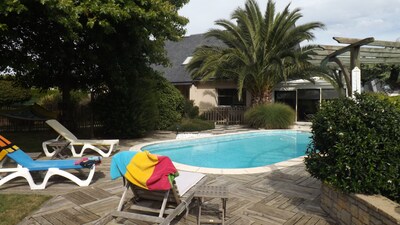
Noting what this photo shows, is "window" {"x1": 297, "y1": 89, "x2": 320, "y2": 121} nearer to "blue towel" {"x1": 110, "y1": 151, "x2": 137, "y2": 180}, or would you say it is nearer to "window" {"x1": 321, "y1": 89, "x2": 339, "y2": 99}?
"window" {"x1": 321, "y1": 89, "x2": 339, "y2": 99}

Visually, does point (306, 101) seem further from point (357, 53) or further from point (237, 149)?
point (357, 53)

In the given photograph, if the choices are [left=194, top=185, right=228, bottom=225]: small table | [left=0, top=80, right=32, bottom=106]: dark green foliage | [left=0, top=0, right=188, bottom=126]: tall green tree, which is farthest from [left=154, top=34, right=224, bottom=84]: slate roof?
[left=194, top=185, right=228, bottom=225]: small table

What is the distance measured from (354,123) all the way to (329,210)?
1335mm

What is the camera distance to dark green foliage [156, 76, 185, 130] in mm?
14445

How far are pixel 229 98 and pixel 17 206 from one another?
17538 millimetres

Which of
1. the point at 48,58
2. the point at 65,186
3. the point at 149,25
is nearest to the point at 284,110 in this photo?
the point at 149,25

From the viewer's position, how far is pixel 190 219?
3.84 m

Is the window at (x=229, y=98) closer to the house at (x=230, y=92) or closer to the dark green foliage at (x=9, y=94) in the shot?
the house at (x=230, y=92)

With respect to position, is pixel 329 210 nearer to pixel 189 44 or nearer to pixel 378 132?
pixel 378 132

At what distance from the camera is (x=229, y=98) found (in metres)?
20.8

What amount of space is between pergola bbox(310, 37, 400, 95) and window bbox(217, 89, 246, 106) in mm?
10404

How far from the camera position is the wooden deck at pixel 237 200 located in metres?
3.81

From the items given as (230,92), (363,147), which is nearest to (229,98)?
(230,92)

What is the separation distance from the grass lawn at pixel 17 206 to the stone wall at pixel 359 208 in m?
4.32
